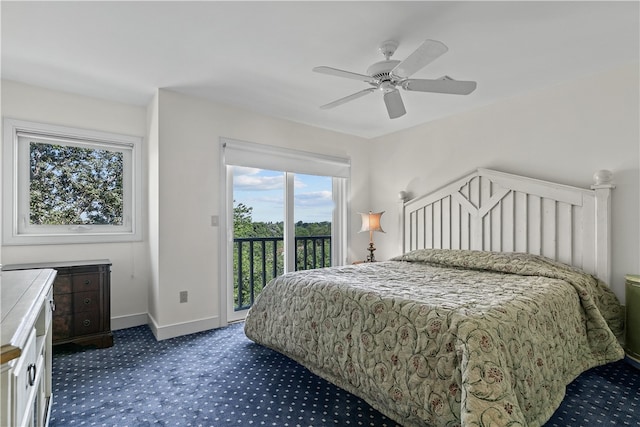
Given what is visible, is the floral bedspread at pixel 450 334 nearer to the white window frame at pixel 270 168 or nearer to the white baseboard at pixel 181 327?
the white baseboard at pixel 181 327

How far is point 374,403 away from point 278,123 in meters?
3.07

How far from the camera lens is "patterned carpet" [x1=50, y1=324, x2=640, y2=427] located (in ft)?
5.97

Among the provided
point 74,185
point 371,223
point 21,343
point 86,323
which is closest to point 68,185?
point 74,185

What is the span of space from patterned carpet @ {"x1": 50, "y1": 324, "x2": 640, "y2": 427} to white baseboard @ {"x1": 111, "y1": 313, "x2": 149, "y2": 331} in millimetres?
511

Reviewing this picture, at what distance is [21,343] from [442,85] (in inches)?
94.8

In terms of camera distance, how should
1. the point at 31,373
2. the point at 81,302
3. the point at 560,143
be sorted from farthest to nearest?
1. the point at 560,143
2. the point at 81,302
3. the point at 31,373

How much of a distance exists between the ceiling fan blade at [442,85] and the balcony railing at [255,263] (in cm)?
245

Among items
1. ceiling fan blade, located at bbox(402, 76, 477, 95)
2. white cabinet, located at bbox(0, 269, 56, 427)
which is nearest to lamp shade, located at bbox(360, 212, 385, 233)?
ceiling fan blade, located at bbox(402, 76, 477, 95)

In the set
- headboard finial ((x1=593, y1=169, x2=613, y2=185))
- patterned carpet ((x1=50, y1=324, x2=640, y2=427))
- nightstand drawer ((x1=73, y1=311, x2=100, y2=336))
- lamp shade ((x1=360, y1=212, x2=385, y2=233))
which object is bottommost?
patterned carpet ((x1=50, y1=324, x2=640, y2=427))

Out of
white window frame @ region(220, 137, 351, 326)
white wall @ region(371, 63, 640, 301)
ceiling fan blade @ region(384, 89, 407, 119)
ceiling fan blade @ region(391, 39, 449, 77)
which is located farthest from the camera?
white window frame @ region(220, 137, 351, 326)

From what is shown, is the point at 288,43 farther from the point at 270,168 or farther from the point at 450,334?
the point at 450,334

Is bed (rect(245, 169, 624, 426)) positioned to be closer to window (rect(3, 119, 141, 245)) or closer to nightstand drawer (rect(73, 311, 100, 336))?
nightstand drawer (rect(73, 311, 100, 336))

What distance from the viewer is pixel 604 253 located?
258 cm

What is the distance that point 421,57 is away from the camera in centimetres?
187
